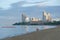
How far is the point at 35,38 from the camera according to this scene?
12.4m

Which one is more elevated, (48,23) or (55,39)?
(55,39)

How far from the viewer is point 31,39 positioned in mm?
12203

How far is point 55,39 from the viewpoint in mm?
11344

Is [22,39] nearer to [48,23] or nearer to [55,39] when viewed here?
[55,39]

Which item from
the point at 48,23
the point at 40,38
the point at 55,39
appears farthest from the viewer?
the point at 48,23

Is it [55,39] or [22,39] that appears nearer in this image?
[55,39]

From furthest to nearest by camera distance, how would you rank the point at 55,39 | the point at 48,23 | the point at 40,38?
the point at 48,23, the point at 40,38, the point at 55,39

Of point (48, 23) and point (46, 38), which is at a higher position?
point (46, 38)

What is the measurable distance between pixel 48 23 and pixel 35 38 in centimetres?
7957

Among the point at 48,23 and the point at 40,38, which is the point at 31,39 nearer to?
the point at 40,38

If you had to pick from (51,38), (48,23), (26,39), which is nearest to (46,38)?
(51,38)

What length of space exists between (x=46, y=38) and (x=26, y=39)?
4.10 ft

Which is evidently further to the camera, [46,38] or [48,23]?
[48,23]

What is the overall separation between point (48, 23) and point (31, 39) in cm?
7981
